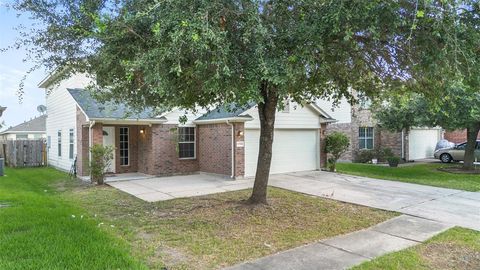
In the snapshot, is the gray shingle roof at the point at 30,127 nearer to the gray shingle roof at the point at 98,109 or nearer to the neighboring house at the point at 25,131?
the neighboring house at the point at 25,131

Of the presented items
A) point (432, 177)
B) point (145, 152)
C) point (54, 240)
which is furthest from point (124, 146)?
point (432, 177)

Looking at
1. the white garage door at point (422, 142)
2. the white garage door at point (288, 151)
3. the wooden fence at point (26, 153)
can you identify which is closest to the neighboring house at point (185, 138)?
the white garage door at point (288, 151)

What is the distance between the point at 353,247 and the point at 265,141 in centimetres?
347

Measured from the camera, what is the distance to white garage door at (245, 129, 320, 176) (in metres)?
14.9

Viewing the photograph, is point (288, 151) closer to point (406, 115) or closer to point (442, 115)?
point (406, 115)

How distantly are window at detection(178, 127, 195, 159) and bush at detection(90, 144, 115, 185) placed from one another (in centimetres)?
348

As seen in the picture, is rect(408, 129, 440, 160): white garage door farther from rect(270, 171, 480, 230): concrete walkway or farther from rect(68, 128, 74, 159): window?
rect(68, 128, 74, 159): window

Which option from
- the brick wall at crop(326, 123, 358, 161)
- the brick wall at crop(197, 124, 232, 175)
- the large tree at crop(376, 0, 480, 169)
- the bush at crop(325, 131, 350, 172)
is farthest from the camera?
the brick wall at crop(326, 123, 358, 161)

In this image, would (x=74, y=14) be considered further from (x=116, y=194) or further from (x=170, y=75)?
(x=116, y=194)

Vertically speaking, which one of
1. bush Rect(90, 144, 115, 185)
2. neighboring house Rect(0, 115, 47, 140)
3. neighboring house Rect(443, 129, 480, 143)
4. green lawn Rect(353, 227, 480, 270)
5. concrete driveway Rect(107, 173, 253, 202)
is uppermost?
neighboring house Rect(0, 115, 47, 140)

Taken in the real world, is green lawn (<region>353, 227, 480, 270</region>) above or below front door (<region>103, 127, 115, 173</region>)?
below

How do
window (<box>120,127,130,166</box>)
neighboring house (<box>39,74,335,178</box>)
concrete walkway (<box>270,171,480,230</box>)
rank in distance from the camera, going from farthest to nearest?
1. window (<box>120,127,130,166</box>)
2. neighboring house (<box>39,74,335,178</box>)
3. concrete walkway (<box>270,171,480,230</box>)

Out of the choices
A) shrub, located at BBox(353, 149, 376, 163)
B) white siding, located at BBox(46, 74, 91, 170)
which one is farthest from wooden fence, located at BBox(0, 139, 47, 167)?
shrub, located at BBox(353, 149, 376, 163)

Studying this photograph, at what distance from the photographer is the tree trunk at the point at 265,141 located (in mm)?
8305
